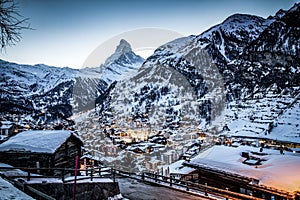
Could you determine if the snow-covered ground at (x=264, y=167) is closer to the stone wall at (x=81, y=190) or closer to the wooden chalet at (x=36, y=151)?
the stone wall at (x=81, y=190)

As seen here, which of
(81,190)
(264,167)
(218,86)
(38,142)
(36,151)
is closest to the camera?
(81,190)

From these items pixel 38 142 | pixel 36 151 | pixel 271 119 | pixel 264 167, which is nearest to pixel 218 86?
pixel 271 119

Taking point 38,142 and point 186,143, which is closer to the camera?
point 38,142

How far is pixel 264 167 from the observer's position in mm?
16359

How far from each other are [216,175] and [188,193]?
440 cm

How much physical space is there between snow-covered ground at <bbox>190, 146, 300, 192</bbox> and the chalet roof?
1109cm

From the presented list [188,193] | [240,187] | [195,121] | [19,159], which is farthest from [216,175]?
[195,121]

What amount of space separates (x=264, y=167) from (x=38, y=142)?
1693 centimetres

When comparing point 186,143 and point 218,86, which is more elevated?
point 218,86

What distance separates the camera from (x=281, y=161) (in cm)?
1702

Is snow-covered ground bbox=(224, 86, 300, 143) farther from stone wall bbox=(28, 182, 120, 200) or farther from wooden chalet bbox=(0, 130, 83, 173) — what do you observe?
stone wall bbox=(28, 182, 120, 200)

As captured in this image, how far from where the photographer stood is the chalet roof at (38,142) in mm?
17078

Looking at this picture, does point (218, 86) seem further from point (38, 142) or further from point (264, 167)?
point (38, 142)

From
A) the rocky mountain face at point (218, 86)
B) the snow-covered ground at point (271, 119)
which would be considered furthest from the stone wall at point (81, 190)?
the rocky mountain face at point (218, 86)
